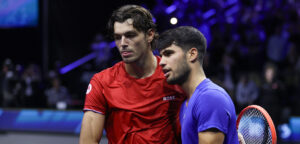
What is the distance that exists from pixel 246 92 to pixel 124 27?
224 inches

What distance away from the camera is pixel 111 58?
1018 cm

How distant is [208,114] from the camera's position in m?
2.13

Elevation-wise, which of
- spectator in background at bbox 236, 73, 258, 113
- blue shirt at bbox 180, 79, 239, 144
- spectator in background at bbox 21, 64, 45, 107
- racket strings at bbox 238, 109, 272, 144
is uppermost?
blue shirt at bbox 180, 79, 239, 144

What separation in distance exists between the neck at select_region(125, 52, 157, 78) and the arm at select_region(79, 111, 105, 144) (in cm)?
39

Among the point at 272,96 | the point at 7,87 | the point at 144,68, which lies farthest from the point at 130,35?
the point at 7,87

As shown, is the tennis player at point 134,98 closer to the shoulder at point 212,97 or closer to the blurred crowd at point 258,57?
the shoulder at point 212,97

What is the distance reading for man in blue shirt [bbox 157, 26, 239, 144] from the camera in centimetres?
214

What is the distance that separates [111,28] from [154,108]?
0.65 metres

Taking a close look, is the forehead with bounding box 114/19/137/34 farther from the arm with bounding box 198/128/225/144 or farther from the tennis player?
the arm with bounding box 198/128/225/144

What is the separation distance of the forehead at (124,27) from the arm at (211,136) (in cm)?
98

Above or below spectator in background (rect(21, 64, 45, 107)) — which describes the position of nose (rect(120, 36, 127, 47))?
above

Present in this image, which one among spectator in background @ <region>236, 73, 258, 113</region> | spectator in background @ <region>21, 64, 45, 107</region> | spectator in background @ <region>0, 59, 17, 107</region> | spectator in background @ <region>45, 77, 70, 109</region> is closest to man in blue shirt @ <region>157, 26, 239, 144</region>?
spectator in background @ <region>236, 73, 258, 113</region>

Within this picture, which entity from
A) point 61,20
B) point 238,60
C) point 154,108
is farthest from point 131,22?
point 61,20

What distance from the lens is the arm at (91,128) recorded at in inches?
109
